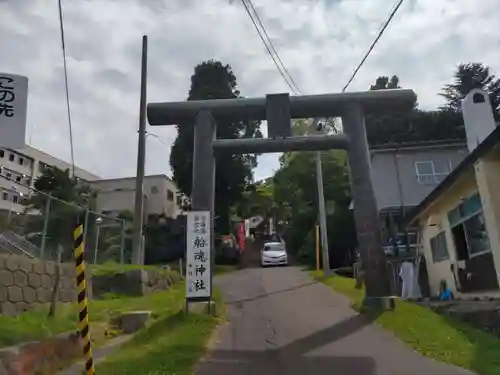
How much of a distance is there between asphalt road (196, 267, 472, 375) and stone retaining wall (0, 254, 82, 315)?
12.6ft

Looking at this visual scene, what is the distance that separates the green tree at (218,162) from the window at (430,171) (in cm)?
1281

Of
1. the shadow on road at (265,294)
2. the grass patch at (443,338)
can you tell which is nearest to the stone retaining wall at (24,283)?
the shadow on road at (265,294)

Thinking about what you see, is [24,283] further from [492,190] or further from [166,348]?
[492,190]

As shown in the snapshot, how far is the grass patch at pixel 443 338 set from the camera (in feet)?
23.3

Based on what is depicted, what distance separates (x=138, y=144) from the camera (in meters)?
→ 19.2

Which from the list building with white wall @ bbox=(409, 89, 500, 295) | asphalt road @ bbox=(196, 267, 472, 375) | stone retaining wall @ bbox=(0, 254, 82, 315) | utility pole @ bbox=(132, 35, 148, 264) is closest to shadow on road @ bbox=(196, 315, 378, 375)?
asphalt road @ bbox=(196, 267, 472, 375)

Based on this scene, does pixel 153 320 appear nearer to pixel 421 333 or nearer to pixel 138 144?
pixel 421 333

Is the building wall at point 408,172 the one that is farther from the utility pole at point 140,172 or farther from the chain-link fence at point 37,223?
the chain-link fence at point 37,223

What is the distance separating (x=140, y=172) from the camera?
1906 cm

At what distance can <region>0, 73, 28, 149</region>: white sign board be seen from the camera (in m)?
6.45

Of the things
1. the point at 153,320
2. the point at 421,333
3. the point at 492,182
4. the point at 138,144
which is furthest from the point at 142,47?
the point at 421,333

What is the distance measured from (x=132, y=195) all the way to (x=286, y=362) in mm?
38581

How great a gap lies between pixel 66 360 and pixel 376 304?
690cm

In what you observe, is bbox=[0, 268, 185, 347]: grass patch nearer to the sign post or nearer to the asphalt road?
the sign post
